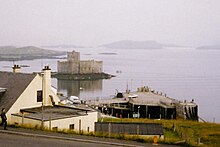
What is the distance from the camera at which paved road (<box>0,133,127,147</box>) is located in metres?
10.7

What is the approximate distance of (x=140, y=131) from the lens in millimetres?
17828

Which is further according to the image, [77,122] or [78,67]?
[78,67]

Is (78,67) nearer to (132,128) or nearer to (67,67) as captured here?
(67,67)

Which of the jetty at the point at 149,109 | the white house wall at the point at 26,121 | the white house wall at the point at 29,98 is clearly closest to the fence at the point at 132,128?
the white house wall at the point at 29,98

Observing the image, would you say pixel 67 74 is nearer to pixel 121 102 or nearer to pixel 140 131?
pixel 121 102

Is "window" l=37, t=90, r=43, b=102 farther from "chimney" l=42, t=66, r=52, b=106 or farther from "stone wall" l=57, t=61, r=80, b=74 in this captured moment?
"stone wall" l=57, t=61, r=80, b=74

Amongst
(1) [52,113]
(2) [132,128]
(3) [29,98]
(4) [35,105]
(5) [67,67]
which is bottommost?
(2) [132,128]

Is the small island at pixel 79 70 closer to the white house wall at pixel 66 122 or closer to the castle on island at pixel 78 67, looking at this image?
the castle on island at pixel 78 67

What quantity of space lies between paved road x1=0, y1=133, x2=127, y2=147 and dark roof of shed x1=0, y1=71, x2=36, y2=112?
220 inches

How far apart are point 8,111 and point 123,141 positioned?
23.3 ft

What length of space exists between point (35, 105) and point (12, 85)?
4.92ft

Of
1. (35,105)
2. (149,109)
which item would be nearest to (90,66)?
(149,109)

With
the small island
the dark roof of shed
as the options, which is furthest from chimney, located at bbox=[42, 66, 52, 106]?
the small island

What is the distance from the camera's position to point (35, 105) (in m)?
18.6
